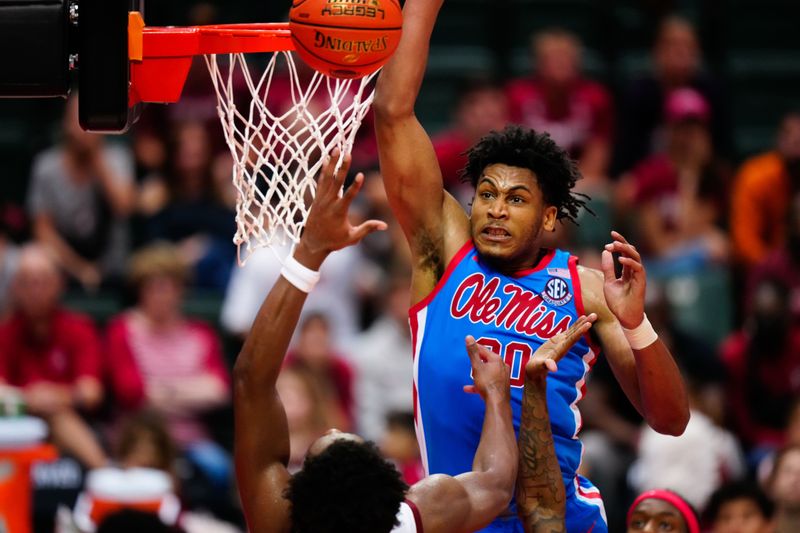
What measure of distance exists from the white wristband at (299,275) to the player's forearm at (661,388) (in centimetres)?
116

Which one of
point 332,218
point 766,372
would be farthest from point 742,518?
point 332,218

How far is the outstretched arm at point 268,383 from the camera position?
4930 mm

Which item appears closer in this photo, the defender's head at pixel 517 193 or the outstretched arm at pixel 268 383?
Result: the outstretched arm at pixel 268 383

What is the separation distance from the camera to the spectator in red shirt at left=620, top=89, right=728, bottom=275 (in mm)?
10383

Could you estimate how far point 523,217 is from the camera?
529cm

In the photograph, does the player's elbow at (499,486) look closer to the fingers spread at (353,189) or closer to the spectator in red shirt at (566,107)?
the fingers spread at (353,189)

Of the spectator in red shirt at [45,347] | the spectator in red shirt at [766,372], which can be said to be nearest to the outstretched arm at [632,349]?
the spectator in red shirt at [766,372]

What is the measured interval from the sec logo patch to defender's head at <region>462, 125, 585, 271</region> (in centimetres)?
13

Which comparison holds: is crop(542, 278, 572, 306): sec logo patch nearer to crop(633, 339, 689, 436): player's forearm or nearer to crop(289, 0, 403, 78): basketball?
crop(633, 339, 689, 436): player's forearm

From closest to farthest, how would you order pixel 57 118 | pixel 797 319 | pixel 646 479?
pixel 646 479 < pixel 797 319 < pixel 57 118

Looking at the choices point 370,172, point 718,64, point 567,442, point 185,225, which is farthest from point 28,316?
point 718,64

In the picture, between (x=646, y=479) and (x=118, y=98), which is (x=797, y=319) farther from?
(x=118, y=98)

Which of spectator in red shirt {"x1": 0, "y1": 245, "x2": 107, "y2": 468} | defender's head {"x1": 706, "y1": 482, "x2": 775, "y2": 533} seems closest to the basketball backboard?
defender's head {"x1": 706, "y1": 482, "x2": 775, "y2": 533}

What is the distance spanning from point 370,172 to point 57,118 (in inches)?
115
